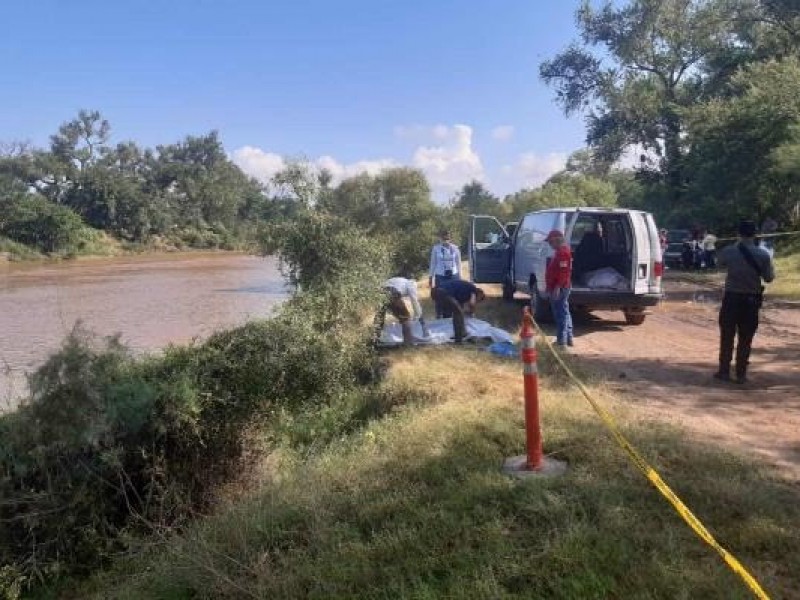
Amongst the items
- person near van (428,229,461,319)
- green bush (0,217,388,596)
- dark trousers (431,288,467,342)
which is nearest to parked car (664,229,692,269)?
person near van (428,229,461,319)

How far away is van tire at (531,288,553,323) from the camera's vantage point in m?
11.8

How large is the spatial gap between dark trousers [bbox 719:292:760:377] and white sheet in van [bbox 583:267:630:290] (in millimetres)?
3254

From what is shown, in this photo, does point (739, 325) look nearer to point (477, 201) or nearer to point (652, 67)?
point (652, 67)

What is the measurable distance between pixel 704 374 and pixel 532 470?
14.9 ft

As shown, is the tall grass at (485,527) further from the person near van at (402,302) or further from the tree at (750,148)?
the tree at (750,148)

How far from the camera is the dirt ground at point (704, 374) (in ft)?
19.7

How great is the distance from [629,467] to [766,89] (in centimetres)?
2342

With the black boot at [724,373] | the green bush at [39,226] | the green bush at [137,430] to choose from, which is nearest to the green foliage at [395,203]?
the green bush at [137,430]

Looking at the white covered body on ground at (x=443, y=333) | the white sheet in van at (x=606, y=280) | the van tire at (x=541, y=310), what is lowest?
the white covered body on ground at (x=443, y=333)

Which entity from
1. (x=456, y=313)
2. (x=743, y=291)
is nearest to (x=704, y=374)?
(x=743, y=291)

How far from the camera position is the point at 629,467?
4781mm

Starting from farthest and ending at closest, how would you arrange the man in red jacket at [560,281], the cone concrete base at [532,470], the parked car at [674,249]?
the parked car at [674,249] → the man in red jacket at [560,281] → the cone concrete base at [532,470]

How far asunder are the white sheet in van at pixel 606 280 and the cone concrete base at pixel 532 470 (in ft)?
22.1

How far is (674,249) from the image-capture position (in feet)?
83.0
